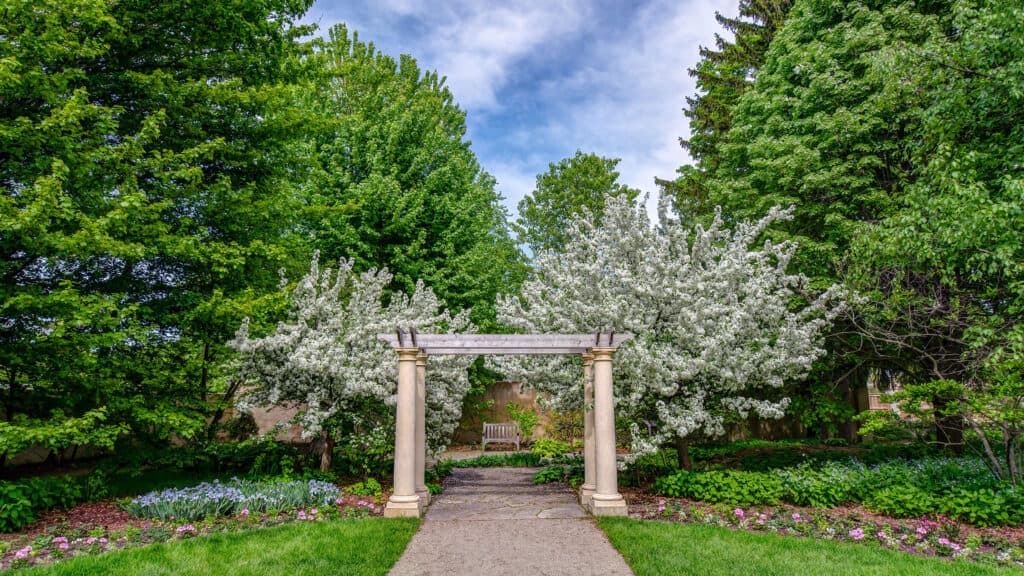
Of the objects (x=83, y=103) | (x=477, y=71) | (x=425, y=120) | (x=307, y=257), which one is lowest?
(x=307, y=257)

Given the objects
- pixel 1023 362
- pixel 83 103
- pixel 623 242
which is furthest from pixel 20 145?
pixel 1023 362

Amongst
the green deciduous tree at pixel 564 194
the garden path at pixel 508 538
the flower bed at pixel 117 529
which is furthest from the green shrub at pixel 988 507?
the green deciduous tree at pixel 564 194

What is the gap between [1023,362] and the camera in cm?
566

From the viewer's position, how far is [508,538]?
5.71 metres

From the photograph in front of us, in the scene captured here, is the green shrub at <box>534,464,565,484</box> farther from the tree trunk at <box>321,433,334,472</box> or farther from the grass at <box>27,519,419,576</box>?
the grass at <box>27,519,419,576</box>

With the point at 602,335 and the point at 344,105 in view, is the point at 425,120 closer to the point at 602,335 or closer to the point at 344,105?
the point at 344,105

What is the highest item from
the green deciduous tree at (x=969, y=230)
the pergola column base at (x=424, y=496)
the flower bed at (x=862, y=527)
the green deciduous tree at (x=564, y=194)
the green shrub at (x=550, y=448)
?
the green deciduous tree at (x=564, y=194)

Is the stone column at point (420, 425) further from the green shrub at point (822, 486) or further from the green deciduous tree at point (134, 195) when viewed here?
the green shrub at point (822, 486)

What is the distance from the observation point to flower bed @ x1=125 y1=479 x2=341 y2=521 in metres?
6.08

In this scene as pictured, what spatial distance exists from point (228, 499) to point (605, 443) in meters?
4.89

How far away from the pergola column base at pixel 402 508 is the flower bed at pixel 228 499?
827 millimetres

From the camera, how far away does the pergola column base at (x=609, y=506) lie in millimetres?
6668

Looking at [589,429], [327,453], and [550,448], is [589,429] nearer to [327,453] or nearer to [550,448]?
[550,448]

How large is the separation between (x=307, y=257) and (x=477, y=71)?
20.2 ft
